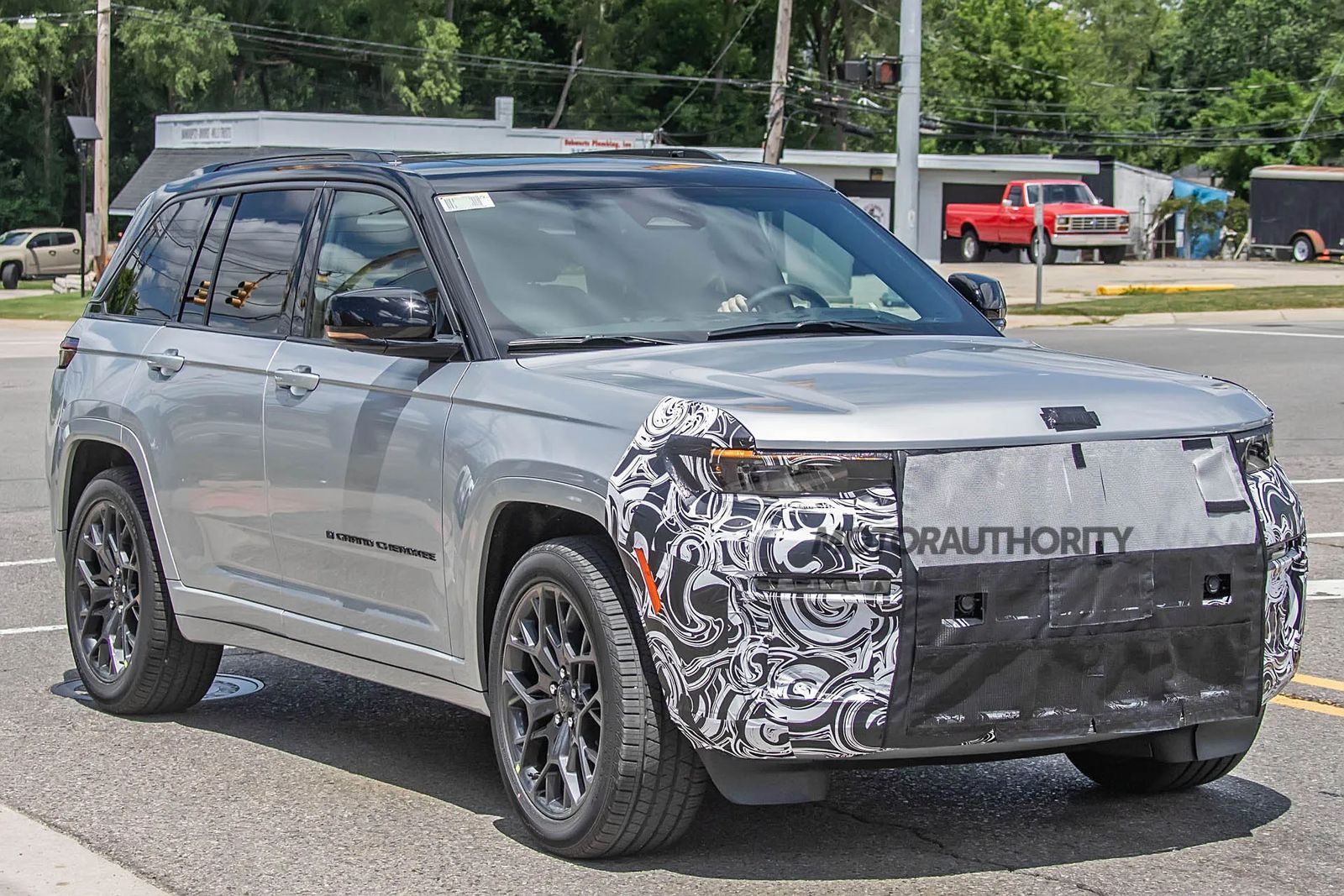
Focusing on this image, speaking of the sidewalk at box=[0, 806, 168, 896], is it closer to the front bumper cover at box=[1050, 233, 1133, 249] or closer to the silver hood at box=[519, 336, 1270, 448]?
the silver hood at box=[519, 336, 1270, 448]

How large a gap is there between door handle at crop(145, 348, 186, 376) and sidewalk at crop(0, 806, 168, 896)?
71.7 inches

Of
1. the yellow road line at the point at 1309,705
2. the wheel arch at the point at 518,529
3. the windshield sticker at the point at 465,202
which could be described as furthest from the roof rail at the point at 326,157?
the yellow road line at the point at 1309,705

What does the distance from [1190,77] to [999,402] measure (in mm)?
95669

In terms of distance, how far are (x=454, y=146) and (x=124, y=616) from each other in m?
52.7

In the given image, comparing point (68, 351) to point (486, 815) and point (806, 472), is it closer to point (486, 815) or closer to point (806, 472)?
point (486, 815)

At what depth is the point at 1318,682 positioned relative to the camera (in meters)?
7.09

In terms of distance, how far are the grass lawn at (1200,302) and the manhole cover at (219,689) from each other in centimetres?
2464

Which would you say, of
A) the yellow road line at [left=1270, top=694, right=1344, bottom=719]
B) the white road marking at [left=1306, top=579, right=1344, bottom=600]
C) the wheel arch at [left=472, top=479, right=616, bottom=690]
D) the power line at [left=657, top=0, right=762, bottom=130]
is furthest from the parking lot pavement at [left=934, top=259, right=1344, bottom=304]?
the wheel arch at [left=472, top=479, right=616, bottom=690]

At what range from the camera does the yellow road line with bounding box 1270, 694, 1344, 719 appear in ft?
21.7

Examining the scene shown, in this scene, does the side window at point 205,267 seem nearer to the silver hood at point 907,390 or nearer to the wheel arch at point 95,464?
the wheel arch at point 95,464

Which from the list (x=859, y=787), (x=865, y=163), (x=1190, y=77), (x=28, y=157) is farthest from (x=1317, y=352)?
(x=1190, y=77)

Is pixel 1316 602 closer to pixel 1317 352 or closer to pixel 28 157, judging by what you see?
pixel 1317 352

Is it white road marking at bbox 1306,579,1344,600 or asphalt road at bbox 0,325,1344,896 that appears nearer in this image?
asphalt road at bbox 0,325,1344,896

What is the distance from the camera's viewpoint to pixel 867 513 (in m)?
4.33
